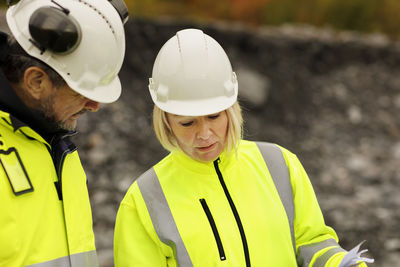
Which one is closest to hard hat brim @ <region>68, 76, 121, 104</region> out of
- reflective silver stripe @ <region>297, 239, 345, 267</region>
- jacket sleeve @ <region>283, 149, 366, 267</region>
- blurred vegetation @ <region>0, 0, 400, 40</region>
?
jacket sleeve @ <region>283, 149, 366, 267</region>

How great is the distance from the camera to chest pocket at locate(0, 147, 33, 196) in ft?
7.06

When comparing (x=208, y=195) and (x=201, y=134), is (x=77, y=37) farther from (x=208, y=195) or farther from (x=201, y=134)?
(x=208, y=195)

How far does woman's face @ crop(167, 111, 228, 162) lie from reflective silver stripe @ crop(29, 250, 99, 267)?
63cm

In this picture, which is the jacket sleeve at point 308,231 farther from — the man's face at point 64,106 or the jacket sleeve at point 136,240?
the man's face at point 64,106

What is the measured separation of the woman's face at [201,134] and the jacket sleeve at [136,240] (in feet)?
1.05

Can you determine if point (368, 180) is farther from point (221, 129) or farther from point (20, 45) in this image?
point (20, 45)

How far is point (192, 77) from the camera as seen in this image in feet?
7.98

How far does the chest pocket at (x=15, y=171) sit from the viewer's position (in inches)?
84.7

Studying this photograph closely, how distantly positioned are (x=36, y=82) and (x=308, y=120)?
8.32m

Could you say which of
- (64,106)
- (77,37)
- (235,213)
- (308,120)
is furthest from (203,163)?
(308,120)

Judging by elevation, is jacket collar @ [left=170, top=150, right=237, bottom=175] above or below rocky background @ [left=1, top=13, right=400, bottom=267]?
above

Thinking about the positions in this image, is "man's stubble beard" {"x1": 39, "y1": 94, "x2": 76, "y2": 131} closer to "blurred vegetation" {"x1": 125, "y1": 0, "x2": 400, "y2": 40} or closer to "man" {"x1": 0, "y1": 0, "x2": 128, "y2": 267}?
"man" {"x1": 0, "y1": 0, "x2": 128, "y2": 267}

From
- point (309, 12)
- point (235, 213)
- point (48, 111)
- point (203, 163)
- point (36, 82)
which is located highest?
point (309, 12)

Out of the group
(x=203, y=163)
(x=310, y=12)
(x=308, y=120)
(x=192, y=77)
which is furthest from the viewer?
(x=310, y=12)
